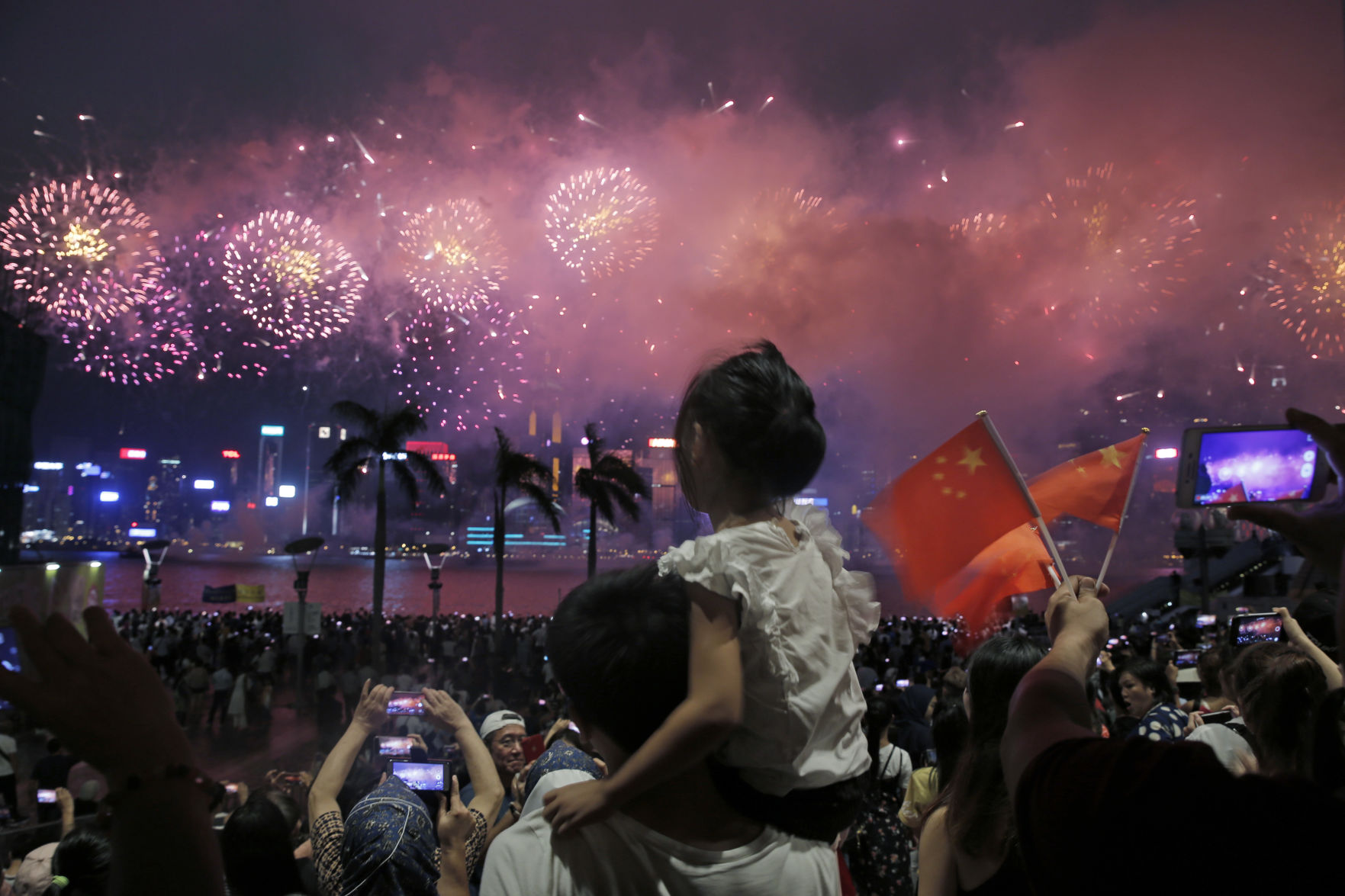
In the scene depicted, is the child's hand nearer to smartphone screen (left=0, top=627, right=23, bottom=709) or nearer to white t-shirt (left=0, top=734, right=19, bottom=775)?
smartphone screen (left=0, top=627, right=23, bottom=709)

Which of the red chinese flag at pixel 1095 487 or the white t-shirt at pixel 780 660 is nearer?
the white t-shirt at pixel 780 660

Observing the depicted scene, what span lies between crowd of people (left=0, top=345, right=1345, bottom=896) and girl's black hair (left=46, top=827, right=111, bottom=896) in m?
0.01

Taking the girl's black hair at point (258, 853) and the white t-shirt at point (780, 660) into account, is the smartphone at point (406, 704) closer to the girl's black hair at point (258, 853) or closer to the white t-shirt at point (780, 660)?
the girl's black hair at point (258, 853)

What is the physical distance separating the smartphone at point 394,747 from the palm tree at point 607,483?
921 inches

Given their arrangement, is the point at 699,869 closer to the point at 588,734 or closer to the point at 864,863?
the point at 588,734

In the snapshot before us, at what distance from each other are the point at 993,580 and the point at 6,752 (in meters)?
9.96

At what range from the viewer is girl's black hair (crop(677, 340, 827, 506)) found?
1.65m

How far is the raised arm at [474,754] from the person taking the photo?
8.06 ft

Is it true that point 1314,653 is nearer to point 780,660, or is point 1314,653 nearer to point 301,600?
point 780,660

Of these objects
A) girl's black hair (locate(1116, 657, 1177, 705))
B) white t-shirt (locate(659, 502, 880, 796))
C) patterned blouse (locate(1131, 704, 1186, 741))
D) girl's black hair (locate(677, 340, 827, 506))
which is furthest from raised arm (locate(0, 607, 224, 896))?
girl's black hair (locate(1116, 657, 1177, 705))

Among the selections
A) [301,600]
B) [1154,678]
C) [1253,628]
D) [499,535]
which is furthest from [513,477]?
[1154,678]

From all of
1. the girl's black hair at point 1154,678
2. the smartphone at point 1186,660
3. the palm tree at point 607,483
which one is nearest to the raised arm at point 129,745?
the girl's black hair at point 1154,678

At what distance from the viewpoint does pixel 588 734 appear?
1.48 m

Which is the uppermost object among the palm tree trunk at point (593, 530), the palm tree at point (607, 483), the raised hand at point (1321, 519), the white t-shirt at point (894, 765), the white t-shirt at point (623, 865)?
the palm tree at point (607, 483)
